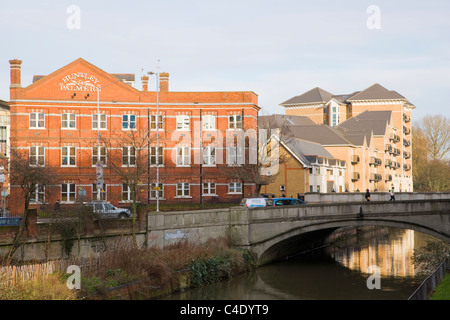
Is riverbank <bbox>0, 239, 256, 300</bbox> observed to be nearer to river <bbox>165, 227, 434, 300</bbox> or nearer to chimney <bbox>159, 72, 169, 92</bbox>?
river <bbox>165, 227, 434, 300</bbox>

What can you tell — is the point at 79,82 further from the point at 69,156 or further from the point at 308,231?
the point at 308,231

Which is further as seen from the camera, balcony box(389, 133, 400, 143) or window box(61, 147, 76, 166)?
balcony box(389, 133, 400, 143)

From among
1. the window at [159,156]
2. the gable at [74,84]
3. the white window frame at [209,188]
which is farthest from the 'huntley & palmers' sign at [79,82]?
the white window frame at [209,188]

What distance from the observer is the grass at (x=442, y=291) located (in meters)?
23.0

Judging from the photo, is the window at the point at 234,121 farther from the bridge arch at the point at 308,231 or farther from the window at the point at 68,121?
the bridge arch at the point at 308,231

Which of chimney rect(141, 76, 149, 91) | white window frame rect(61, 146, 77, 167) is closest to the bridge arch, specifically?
white window frame rect(61, 146, 77, 167)

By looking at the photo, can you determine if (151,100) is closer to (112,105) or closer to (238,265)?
(112,105)

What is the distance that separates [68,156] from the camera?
5591cm

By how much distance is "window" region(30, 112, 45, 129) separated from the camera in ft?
181

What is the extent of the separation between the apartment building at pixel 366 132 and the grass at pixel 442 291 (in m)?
58.4

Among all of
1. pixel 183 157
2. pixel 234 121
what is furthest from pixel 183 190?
pixel 234 121

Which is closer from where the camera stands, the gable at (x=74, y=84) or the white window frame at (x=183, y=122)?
the gable at (x=74, y=84)

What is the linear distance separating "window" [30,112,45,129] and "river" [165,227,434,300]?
25364 millimetres
